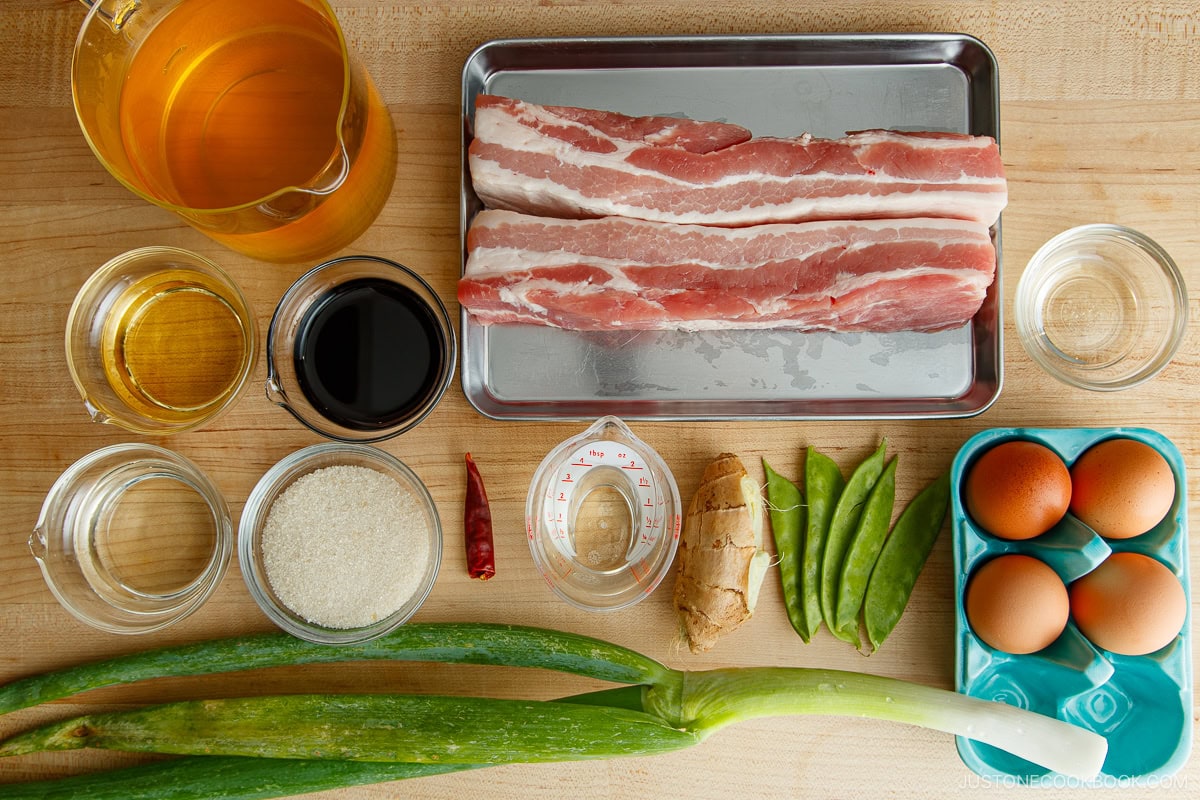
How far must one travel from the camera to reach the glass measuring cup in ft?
4.53

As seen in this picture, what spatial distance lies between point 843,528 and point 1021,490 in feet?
1.15

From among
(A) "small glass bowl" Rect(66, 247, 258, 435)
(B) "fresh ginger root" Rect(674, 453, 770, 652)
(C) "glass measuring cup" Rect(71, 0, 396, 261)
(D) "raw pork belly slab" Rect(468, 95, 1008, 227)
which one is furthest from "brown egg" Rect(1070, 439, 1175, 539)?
(A) "small glass bowl" Rect(66, 247, 258, 435)

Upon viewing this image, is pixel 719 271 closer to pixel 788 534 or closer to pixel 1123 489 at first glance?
pixel 788 534

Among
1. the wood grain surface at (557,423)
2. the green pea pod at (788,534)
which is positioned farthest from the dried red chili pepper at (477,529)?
the green pea pod at (788,534)

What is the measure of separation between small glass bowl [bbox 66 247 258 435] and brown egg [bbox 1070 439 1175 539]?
5.59 ft

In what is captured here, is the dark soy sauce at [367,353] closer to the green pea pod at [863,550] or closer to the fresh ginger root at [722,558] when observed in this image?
the fresh ginger root at [722,558]

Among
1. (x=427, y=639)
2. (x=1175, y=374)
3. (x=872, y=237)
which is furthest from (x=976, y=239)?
(x=427, y=639)

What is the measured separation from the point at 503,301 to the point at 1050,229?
1.19 meters

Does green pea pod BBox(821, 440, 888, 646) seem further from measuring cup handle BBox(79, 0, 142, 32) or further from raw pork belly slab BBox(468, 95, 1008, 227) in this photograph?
measuring cup handle BBox(79, 0, 142, 32)

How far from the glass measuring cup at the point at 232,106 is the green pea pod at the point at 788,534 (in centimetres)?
104

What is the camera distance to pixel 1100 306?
5.58 feet

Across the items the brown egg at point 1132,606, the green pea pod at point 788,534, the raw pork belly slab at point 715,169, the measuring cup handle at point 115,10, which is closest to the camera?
the measuring cup handle at point 115,10

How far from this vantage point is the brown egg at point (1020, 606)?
1463 millimetres

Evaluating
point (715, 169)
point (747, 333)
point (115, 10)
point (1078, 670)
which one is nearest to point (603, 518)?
point (747, 333)
